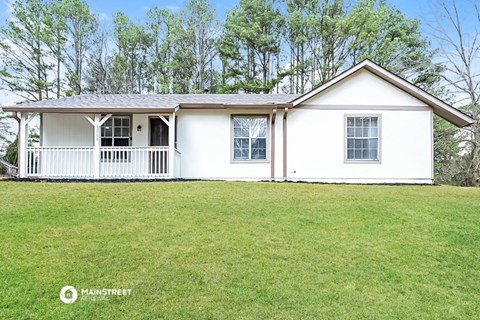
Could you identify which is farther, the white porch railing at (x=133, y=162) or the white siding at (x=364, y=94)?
the white siding at (x=364, y=94)

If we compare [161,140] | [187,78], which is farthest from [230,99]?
[187,78]

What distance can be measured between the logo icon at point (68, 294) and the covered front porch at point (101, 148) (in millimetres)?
7380

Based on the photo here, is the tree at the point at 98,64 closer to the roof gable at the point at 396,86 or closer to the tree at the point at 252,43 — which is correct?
the tree at the point at 252,43

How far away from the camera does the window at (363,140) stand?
1211 centimetres

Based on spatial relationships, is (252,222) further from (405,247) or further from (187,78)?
(187,78)

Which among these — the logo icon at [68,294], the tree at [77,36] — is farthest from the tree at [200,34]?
the logo icon at [68,294]

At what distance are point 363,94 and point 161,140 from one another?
7596mm

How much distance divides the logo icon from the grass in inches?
2.8

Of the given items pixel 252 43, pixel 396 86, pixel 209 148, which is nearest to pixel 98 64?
pixel 252 43

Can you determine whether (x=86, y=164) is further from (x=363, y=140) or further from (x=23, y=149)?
(x=363, y=140)

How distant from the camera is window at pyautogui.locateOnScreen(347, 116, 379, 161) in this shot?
12.1m

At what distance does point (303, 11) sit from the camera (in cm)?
2761

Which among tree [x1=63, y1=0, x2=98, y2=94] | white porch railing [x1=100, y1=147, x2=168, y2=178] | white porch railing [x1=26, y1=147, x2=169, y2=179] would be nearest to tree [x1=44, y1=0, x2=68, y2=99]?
tree [x1=63, y1=0, x2=98, y2=94]

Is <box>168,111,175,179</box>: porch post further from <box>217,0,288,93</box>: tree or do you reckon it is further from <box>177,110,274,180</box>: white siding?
<box>217,0,288,93</box>: tree
